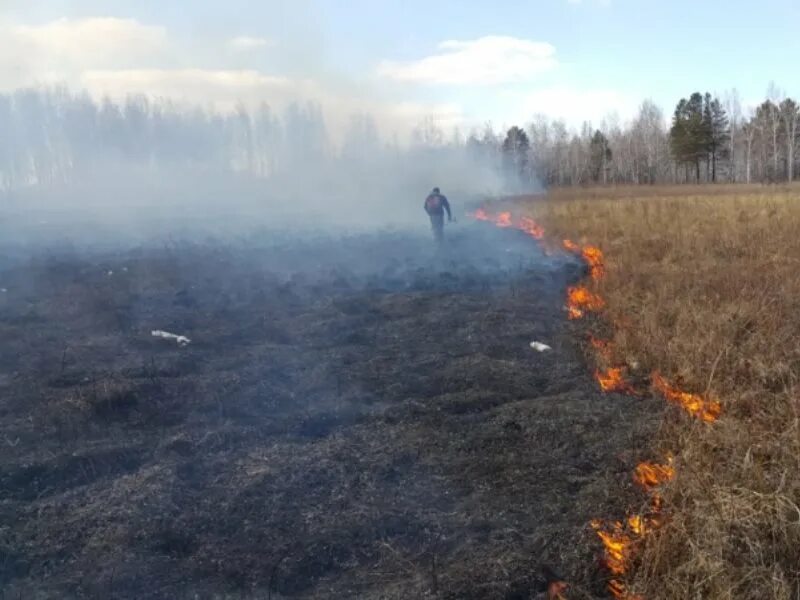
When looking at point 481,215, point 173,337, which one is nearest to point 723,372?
point 173,337

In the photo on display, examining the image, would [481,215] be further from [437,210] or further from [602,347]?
[602,347]

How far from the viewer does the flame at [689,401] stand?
542 centimetres

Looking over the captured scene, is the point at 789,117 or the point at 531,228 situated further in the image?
the point at 789,117

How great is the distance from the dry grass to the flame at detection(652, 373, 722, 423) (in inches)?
4.3

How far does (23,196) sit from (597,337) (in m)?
64.5

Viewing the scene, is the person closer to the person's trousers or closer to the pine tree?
the person's trousers

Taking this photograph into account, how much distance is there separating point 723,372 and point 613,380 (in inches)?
41.3

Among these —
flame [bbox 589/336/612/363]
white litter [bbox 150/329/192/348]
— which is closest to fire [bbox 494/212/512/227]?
flame [bbox 589/336/612/363]

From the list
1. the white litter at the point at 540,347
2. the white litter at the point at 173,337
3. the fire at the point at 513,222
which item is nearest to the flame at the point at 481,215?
the fire at the point at 513,222

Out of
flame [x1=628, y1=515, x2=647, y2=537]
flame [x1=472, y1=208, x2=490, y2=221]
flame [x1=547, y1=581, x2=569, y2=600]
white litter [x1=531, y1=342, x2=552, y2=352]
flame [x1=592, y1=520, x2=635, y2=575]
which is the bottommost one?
flame [x1=547, y1=581, x2=569, y2=600]

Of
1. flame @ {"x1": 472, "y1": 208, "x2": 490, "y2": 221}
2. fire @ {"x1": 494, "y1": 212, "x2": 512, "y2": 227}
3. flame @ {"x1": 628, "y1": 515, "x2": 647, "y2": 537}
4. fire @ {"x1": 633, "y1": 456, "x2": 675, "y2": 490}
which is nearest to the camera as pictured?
flame @ {"x1": 628, "y1": 515, "x2": 647, "y2": 537}

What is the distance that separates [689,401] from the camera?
6078mm

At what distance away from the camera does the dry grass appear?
345cm

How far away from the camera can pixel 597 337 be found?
29.0 feet
